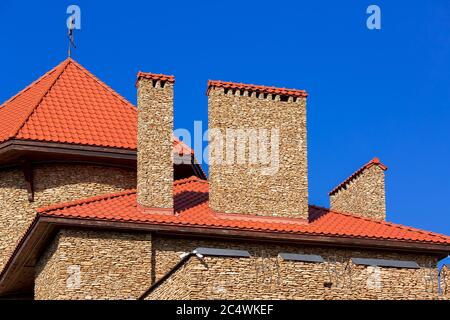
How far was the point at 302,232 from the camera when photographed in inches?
1131

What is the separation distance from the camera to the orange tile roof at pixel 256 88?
2998cm

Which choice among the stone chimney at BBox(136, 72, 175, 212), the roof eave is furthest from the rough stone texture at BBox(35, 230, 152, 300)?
the stone chimney at BBox(136, 72, 175, 212)

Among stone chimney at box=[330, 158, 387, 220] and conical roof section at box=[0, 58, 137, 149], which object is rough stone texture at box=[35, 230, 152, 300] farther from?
stone chimney at box=[330, 158, 387, 220]

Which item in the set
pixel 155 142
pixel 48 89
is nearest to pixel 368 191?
pixel 155 142

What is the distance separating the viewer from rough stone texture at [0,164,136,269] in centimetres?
3144

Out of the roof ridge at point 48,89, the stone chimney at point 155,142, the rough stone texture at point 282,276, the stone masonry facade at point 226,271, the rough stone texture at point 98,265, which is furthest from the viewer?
the roof ridge at point 48,89

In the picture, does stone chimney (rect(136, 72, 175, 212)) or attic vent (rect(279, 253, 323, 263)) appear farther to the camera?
stone chimney (rect(136, 72, 175, 212))

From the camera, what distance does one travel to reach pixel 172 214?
28891 mm

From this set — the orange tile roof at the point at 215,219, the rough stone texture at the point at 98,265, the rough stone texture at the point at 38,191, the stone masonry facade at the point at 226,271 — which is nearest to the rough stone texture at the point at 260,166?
the orange tile roof at the point at 215,219

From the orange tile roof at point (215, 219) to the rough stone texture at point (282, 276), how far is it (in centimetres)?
44

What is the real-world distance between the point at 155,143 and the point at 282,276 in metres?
6.06

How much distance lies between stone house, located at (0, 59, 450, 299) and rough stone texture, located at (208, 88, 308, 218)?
3 cm

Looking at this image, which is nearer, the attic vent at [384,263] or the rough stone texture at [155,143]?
the attic vent at [384,263]

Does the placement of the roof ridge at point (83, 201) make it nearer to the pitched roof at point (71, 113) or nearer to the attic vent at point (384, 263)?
the pitched roof at point (71, 113)
